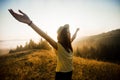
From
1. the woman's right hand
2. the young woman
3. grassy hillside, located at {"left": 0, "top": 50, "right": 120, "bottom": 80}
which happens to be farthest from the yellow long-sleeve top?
grassy hillside, located at {"left": 0, "top": 50, "right": 120, "bottom": 80}

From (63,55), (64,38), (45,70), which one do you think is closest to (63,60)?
(63,55)

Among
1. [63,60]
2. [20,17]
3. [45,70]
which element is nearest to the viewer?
[20,17]

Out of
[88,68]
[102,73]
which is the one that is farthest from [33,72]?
[102,73]

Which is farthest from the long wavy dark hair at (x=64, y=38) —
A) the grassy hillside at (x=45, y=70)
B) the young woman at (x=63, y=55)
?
the grassy hillside at (x=45, y=70)

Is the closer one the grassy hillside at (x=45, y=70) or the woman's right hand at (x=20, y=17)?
the woman's right hand at (x=20, y=17)

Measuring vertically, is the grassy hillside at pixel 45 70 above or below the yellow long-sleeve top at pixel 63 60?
below

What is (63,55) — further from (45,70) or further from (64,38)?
(45,70)

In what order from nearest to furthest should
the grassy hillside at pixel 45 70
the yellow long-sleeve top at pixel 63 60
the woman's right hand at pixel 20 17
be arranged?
the woman's right hand at pixel 20 17 < the yellow long-sleeve top at pixel 63 60 < the grassy hillside at pixel 45 70

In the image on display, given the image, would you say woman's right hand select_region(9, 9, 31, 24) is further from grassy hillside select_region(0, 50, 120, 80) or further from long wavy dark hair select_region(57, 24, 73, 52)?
grassy hillside select_region(0, 50, 120, 80)

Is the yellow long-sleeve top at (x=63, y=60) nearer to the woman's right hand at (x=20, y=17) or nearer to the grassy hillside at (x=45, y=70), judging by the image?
the woman's right hand at (x=20, y=17)

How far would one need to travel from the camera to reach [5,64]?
21.1 ft

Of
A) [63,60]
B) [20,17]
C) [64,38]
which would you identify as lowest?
[63,60]

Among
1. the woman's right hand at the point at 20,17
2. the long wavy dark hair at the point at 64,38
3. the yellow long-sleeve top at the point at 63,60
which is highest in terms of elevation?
the woman's right hand at the point at 20,17

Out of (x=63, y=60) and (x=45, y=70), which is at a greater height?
(x=63, y=60)
